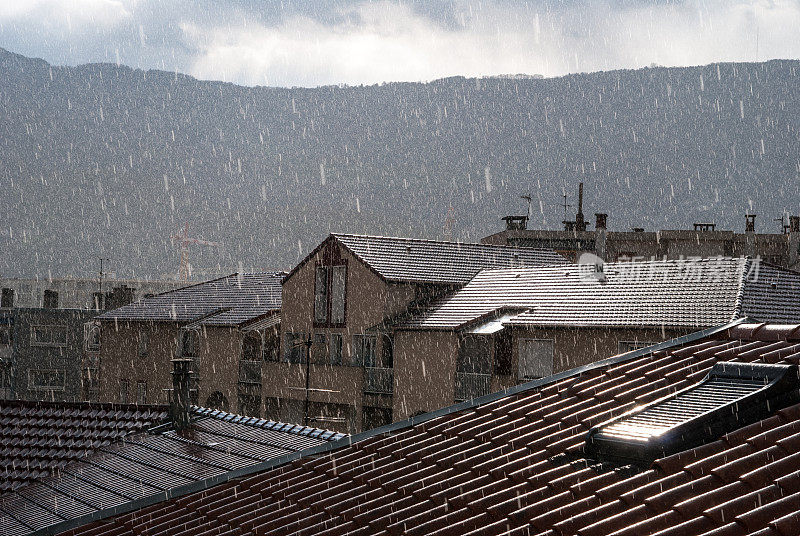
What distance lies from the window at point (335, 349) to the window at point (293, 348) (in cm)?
132

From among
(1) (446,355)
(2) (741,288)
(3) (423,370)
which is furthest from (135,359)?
(2) (741,288)

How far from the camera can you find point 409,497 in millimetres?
7543

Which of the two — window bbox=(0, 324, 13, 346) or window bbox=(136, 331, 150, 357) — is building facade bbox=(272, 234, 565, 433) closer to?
window bbox=(136, 331, 150, 357)

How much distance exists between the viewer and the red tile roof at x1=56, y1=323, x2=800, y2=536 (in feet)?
19.0

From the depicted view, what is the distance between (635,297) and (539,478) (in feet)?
82.6

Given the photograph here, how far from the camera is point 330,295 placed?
135 feet

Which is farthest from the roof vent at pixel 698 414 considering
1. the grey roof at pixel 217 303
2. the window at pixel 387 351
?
the grey roof at pixel 217 303

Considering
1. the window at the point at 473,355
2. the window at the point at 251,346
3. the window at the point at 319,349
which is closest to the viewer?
the window at the point at 473,355

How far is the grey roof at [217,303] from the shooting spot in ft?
151

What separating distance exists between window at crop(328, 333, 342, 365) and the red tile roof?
30.7 metres

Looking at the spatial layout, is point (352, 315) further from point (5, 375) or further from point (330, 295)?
point (5, 375)

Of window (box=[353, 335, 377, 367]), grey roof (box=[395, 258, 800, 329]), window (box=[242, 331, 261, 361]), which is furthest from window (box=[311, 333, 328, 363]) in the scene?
grey roof (box=[395, 258, 800, 329])

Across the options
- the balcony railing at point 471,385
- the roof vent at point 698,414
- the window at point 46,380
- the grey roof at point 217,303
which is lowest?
the window at point 46,380

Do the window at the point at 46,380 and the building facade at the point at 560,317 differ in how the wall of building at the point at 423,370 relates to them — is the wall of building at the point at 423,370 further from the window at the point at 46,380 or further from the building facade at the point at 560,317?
the window at the point at 46,380
